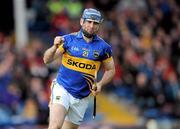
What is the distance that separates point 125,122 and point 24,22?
3.94m

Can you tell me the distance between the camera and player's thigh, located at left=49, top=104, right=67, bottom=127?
12297mm

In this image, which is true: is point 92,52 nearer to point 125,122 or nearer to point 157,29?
point 125,122

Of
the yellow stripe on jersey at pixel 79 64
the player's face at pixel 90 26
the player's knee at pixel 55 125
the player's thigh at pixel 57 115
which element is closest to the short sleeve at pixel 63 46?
the yellow stripe on jersey at pixel 79 64

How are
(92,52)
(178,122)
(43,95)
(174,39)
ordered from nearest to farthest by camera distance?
(92,52)
(43,95)
(178,122)
(174,39)

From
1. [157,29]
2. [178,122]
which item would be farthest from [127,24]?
[178,122]

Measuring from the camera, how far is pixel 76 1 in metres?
24.2

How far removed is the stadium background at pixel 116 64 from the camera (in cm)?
1828

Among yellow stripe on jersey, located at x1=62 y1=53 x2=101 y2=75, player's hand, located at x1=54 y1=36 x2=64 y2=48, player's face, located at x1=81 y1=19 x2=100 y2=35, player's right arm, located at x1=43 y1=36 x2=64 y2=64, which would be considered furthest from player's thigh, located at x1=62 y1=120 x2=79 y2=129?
player's face, located at x1=81 y1=19 x2=100 y2=35

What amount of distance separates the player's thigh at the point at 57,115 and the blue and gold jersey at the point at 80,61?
0.38m

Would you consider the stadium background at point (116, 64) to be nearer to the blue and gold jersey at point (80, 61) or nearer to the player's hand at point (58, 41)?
the blue and gold jersey at point (80, 61)

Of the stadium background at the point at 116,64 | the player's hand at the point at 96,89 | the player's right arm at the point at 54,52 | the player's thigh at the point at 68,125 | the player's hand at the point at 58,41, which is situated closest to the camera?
the player's hand at the point at 58,41

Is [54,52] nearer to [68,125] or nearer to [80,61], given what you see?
[80,61]

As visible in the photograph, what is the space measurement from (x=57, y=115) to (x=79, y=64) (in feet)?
2.74

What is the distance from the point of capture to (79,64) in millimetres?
12625
